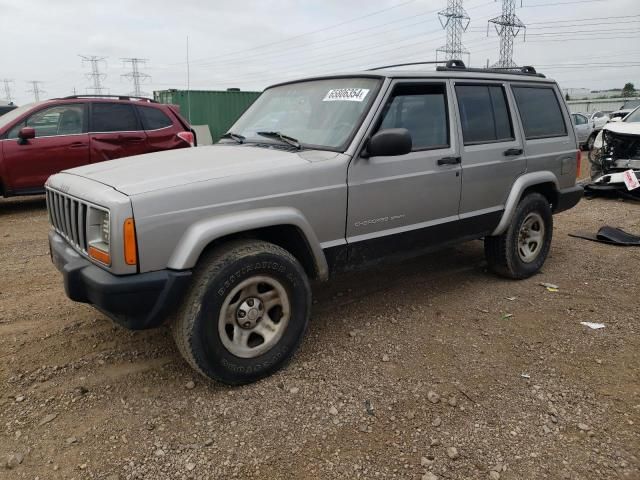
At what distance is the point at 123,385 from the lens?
3074 mm

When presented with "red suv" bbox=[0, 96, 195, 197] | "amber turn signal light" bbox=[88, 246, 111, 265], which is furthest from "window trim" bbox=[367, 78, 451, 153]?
"red suv" bbox=[0, 96, 195, 197]

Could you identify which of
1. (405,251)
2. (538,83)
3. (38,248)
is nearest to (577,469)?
(405,251)

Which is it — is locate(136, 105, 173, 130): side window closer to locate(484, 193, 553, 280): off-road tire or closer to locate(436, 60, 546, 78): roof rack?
locate(436, 60, 546, 78): roof rack

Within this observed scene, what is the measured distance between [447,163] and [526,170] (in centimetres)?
123

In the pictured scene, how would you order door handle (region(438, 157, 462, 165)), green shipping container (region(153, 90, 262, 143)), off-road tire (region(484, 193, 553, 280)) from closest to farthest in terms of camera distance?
door handle (region(438, 157, 462, 165)), off-road tire (region(484, 193, 553, 280)), green shipping container (region(153, 90, 262, 143))

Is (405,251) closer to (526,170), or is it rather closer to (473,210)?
(473,210)

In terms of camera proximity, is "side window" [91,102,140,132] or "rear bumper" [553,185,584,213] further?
"side window" [91,102,140,132]

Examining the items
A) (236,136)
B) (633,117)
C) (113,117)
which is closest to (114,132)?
(113,117)

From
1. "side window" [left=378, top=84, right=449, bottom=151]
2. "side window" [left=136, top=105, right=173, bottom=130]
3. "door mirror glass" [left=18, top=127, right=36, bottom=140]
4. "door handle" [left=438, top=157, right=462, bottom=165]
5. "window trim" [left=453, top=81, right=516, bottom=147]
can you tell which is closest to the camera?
"side window" [left=378, top=84, right=449, bottom=151]

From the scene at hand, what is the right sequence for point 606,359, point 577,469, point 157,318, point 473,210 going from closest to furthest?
point 577,469, point 157,318, point 606,359, point 473,210

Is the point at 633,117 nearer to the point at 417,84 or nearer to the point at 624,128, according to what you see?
the point at 624,128

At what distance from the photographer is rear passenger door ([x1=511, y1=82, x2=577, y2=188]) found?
15.7ft

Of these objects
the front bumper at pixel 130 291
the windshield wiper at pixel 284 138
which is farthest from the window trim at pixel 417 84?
the front bumper at pixel 130 291

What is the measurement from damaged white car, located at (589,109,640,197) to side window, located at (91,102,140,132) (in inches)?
329
